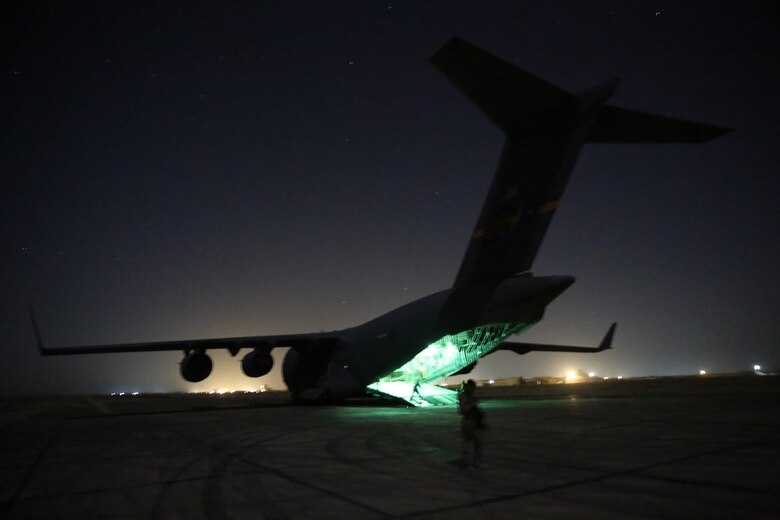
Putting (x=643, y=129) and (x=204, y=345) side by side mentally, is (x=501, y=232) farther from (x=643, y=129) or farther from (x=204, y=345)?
(x=204, y=345)

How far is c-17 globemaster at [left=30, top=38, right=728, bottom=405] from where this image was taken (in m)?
9.73

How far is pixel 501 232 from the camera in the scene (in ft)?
39.0

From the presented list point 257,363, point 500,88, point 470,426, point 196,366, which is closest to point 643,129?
point 500,88

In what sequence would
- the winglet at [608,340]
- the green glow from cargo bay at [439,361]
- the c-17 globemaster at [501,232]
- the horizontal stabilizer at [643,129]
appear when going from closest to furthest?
the horizontal stabilizer at [643,129] → the c-17 globemaster at [501,232] → the green glow from cargo bay at [439,361] → the winglet at [608,340]

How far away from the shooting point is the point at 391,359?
15969 millimetres

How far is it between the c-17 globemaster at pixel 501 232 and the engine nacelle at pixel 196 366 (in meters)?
0.05

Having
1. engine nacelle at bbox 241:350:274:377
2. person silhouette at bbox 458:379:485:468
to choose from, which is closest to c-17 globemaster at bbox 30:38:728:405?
engine nacelle at bbox 241:350:274:377

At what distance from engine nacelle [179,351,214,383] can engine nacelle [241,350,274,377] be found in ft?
3.87

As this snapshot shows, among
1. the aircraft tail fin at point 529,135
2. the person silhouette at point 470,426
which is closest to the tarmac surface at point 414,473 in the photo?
the person silhouette at point 470,426

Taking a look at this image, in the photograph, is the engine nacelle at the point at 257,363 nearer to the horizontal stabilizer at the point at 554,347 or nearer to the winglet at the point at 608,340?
the horizontal stabilizer at the point at 554,347

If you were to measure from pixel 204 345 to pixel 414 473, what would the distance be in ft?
48.3

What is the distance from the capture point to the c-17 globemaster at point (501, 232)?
31.9 ft

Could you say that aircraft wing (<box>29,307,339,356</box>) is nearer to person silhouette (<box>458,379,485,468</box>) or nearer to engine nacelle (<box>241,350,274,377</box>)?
engine nacelle (<box>241,350,274,377</box>)

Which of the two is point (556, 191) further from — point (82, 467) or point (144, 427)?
point (144, 427)
